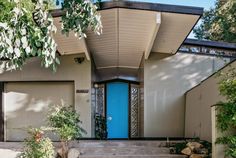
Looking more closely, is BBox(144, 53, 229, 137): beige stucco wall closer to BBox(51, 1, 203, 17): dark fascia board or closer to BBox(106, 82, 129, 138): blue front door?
BBox(106, 82, 129, 138): blue front door

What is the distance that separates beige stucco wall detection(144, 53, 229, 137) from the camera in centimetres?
1026

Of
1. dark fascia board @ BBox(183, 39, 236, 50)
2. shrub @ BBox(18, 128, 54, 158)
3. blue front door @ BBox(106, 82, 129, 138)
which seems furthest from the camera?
blue front door @ BBox(106, 82, 129, 138)

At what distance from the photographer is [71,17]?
306cm

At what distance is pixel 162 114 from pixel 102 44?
2864mm

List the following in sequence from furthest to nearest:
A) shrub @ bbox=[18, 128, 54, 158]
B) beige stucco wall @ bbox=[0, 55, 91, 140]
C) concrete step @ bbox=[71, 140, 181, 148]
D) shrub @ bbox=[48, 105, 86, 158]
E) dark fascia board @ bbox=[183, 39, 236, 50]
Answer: beige stucco wall @ bbox=[0, 55, 91, 140] → dark fascia board @ bbox=[183, 39, 236, 50] → concrete step @ bbox=[71, 140, 181, 148] → shrub @ bbox=[48, 105, 86, 158] → shrub @ bbox=[18, 128, 54, 158]

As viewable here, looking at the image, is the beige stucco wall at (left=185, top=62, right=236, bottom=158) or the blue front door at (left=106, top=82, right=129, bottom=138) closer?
the beige stucco wall at (left=185, top=62, right=236, bottom=158)

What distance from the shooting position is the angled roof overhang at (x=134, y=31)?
6605 millimetres

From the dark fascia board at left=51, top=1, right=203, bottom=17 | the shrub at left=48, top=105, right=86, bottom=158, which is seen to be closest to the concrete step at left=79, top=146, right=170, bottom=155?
the shrub at left=48, top=105, right=86, bottom=158

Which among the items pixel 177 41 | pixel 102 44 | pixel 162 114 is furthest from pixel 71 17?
pixel 162 114

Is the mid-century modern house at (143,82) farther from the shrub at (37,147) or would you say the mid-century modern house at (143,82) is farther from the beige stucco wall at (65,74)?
the shrub at (37,147)

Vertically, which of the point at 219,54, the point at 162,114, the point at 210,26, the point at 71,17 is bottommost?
the point at 162,114

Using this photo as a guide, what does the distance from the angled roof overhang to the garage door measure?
1.45 metres

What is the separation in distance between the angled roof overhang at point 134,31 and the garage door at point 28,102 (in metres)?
1.45

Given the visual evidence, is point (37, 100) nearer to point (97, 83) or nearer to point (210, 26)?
point (97, 83)
